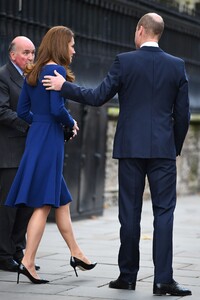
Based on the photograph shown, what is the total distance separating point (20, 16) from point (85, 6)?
5.63 feet

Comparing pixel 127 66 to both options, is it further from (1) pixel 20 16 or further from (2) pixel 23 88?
(1) pixel 20 16

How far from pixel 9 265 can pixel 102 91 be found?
5.76ft

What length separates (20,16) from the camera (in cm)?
1147

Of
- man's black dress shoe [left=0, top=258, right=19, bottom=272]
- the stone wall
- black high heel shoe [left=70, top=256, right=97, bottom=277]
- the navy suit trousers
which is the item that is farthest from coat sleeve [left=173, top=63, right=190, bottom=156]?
the stone wall

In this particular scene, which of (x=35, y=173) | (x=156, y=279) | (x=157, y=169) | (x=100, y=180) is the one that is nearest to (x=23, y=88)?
(x=35, y=173)

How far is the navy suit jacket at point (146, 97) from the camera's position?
7230 millimetres

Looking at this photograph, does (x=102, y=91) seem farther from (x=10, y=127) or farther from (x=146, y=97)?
(x=10, y=127)

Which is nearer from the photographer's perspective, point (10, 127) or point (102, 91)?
point (102, 91)

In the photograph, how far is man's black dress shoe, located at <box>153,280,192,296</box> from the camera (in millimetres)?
7208

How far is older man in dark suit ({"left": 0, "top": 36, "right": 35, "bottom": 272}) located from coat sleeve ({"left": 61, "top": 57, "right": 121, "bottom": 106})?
3.55 ft

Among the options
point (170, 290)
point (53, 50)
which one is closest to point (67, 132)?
point (53, 50)

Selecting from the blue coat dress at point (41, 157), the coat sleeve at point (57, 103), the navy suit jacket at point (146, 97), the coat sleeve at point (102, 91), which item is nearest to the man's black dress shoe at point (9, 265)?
the blue coat dress at point (41, 157)

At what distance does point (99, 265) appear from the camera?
8.75 m

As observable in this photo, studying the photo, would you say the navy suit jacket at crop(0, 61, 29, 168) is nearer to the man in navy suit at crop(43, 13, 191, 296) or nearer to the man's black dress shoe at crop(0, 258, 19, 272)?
the man's black dress shoe at crop(0, 258, 19, 272)
